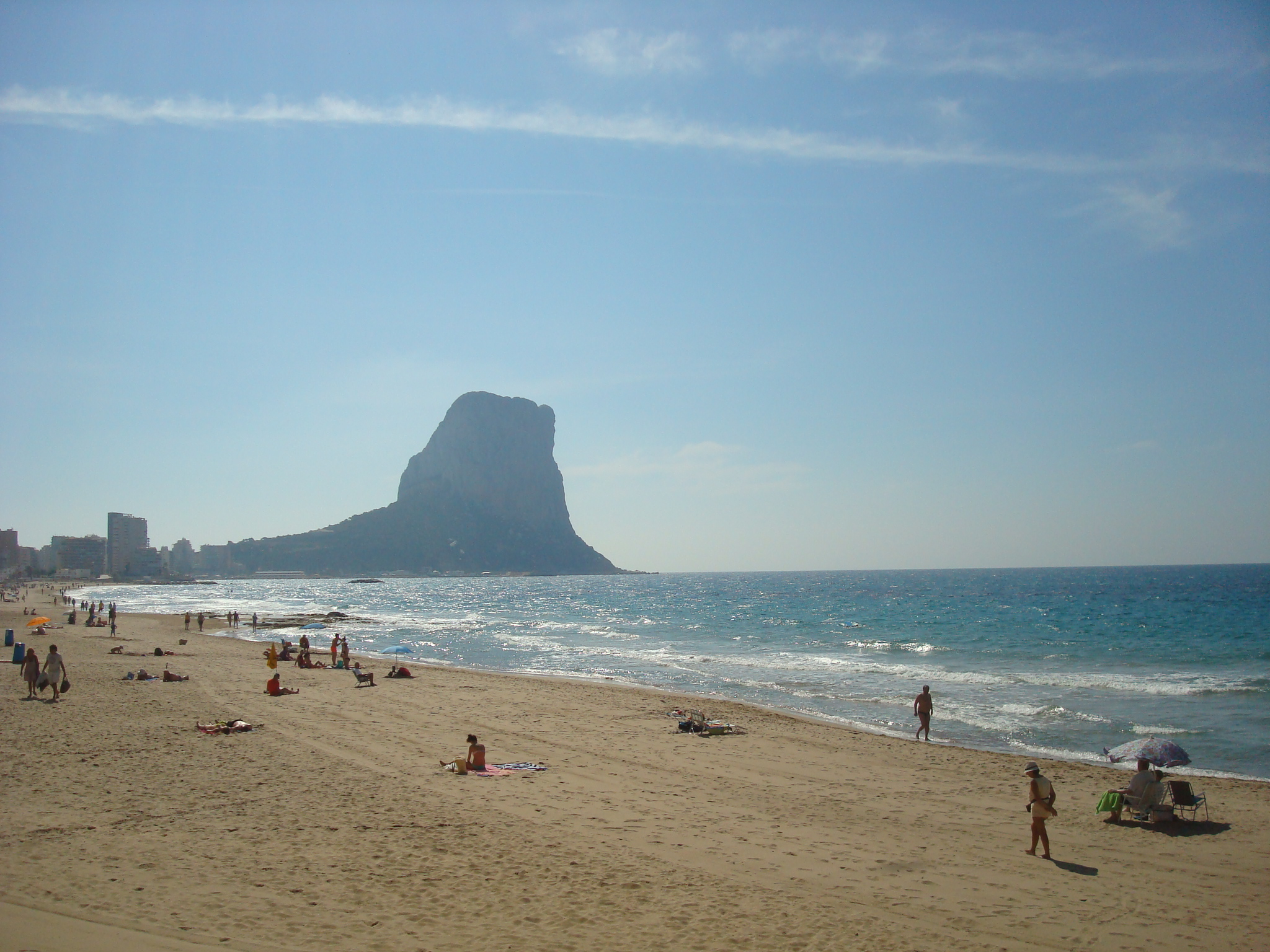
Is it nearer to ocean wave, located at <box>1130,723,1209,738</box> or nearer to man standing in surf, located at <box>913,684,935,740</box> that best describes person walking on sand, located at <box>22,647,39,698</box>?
man standing in surf, located at <box>913,684,935,740</box>

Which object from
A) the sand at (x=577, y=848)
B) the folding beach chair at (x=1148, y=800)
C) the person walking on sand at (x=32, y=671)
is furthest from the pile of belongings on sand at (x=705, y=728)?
the person walking on sand at (x=32, y=671)

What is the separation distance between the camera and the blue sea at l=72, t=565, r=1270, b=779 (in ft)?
65.8

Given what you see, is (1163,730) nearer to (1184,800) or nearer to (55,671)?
(1184,800)

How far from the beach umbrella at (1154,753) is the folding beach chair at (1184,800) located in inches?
138

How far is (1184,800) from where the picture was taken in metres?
11.4

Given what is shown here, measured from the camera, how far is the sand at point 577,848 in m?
7.12

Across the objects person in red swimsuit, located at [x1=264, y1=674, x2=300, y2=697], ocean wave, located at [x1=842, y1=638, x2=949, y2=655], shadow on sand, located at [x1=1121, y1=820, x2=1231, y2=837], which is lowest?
ocean wave, located at [x1=842, y1=638, x2=949, y2=655]

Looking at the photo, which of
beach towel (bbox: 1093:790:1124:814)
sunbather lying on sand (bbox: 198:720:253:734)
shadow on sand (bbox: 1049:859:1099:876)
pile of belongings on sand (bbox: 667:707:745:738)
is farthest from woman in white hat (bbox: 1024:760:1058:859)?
sunbather lying on sand (bbox: 198:720:253:734)

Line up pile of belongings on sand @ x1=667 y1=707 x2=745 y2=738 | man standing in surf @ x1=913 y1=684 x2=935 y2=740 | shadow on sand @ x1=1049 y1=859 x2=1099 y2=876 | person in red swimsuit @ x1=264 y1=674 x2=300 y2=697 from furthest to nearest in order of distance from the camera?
person in red swimsuit @ x1=264 y1=674 x2=300 y2=697 < man standing in surf @ x1=913 y1=684 x2=935 y2=740 < pile of belongings on sand @ x1=667 y1=707 x2=745 y2=738 < shadow on sand @ x1=1049 y1=859 x2=1099 y2=876

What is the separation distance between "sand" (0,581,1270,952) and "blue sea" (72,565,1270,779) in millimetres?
5816

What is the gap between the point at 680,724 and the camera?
17969mm

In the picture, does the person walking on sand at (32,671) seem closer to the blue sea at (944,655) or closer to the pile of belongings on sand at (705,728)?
the pile of belongings on sand at (705,728)

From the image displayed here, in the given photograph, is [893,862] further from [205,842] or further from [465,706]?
[465,706]

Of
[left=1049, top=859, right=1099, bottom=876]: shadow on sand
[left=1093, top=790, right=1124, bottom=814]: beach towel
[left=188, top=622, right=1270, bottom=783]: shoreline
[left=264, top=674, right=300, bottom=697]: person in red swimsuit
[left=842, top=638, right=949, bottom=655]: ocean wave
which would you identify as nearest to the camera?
[left=1049, top=859, right=1099, bottom=876]: shadow on sand
